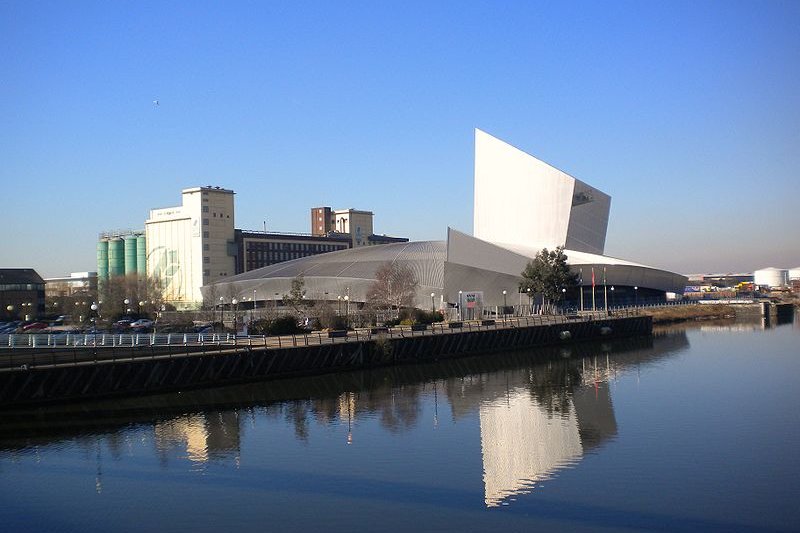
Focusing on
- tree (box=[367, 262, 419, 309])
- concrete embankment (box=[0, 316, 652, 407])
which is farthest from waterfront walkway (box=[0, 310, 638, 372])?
tree (box=[367, 262, 419, 309])

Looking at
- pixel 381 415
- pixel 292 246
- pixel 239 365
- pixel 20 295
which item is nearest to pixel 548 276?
pixel 239 365

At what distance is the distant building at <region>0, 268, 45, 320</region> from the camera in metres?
73.1

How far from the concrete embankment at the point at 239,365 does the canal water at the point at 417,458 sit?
34.0 inches

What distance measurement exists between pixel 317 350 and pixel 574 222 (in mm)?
45667

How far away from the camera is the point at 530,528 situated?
50.4ft

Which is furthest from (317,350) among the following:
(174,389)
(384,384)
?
(174,389)

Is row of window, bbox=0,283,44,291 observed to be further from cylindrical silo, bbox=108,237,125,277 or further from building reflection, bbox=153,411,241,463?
building reflection, bbox=153,411,241,463

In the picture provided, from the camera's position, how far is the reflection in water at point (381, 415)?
21.3m

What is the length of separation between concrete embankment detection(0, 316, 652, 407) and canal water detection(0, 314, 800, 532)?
0.86 meters

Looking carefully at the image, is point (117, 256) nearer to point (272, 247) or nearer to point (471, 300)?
point (272, 247)

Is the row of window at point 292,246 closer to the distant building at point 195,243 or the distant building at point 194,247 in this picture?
the distant building at point 194,247

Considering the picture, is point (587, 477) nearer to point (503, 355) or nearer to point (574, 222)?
point (503, 355)

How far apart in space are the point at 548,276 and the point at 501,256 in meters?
5.56

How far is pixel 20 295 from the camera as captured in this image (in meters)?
74.0
